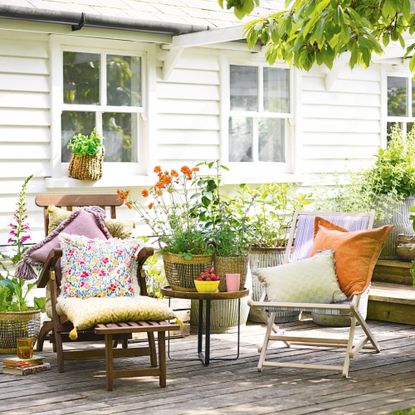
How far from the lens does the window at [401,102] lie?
10.7m

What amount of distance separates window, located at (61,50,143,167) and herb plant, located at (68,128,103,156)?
10.6 inches

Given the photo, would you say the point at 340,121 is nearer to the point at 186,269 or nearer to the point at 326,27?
the point at 186,269

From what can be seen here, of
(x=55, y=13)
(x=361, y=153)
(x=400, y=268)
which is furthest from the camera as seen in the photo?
(x=361, y=153)

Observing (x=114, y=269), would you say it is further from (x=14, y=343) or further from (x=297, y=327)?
(x=297, y=327)

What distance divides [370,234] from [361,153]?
13.5 feet

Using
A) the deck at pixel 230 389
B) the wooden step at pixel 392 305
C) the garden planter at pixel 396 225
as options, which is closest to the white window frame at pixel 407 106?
the garden planter at pixel 396 225

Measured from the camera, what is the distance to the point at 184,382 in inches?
229

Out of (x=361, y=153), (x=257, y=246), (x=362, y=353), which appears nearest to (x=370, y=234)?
(x=362, y=353)

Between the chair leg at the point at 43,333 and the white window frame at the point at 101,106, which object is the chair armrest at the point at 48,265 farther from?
the white window frame at the point at 101,106

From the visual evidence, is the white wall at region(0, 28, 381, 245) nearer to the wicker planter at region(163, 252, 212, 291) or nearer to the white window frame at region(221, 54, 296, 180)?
the white window frame at region(221, 54, 296, 180)

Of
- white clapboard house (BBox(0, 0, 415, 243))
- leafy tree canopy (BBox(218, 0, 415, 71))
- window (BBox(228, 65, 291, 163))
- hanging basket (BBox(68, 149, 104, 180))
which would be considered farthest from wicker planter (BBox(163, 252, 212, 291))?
window (BBox(228, 65, 291, 163))

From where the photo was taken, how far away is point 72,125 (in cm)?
830

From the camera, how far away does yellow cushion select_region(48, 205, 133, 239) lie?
6.77m

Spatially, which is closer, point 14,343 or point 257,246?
point 14,343
